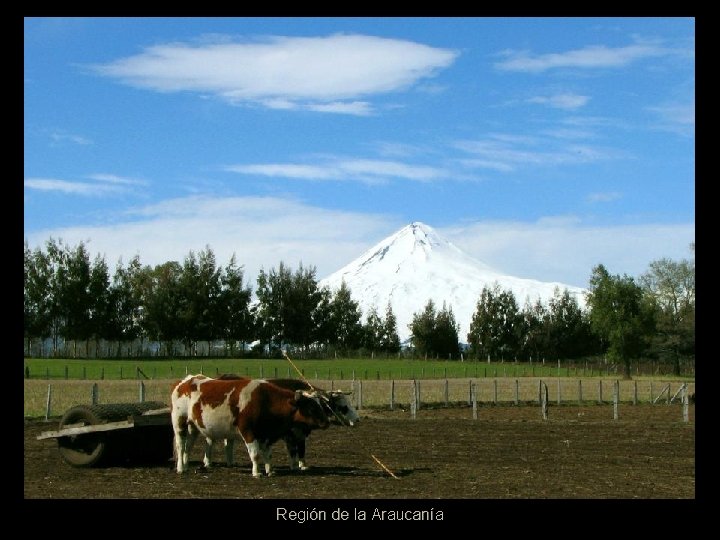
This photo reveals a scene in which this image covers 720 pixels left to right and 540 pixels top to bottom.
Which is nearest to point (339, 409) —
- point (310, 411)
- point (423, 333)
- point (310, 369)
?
point (310, 411)

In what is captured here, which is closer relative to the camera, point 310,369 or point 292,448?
point 292,448

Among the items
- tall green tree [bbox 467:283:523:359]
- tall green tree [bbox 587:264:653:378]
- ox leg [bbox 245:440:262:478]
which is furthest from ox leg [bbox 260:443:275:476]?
tall green tree [bbox 467:283:523:359]

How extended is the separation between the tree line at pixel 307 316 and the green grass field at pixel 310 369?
240 inches

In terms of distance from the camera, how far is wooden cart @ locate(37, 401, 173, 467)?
16359 mm

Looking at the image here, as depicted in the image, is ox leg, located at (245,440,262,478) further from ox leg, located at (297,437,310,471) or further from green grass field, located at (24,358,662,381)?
green grass field, located at (24,358,662,381)

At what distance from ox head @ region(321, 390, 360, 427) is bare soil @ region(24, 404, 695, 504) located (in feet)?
3.01

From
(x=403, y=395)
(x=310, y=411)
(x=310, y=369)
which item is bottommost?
Result: (x=310, y=369)

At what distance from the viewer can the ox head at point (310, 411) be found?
16375 mm

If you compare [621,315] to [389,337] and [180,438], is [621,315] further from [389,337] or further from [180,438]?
[180,438]

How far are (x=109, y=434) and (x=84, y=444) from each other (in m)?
0.58

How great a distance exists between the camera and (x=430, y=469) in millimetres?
16922
